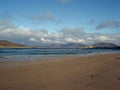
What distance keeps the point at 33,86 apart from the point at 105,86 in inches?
116

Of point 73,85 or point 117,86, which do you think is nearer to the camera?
point 117,86

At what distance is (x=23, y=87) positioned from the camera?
27.1ft

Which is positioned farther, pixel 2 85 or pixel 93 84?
pixel 2 85

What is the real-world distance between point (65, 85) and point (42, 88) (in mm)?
970

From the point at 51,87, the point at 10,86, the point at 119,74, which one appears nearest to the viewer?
the point at 51,87

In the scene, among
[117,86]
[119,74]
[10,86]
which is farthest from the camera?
[119,74]

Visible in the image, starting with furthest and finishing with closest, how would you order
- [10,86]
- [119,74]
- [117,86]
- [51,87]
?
1. [119,74]
2. [10,86]
3. [51,87]
4. [117,86]

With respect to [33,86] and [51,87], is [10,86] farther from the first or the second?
[51,87]

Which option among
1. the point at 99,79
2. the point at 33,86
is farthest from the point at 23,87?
the point at 99,79

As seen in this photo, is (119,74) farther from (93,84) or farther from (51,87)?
(51,87)

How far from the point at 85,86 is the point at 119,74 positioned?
2560 millimetres

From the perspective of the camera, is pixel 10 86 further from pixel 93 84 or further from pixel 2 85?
pixel 93 84

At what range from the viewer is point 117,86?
7.45 metres

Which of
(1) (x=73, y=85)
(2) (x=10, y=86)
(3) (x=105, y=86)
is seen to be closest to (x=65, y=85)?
(1) (x=73, y=85)
